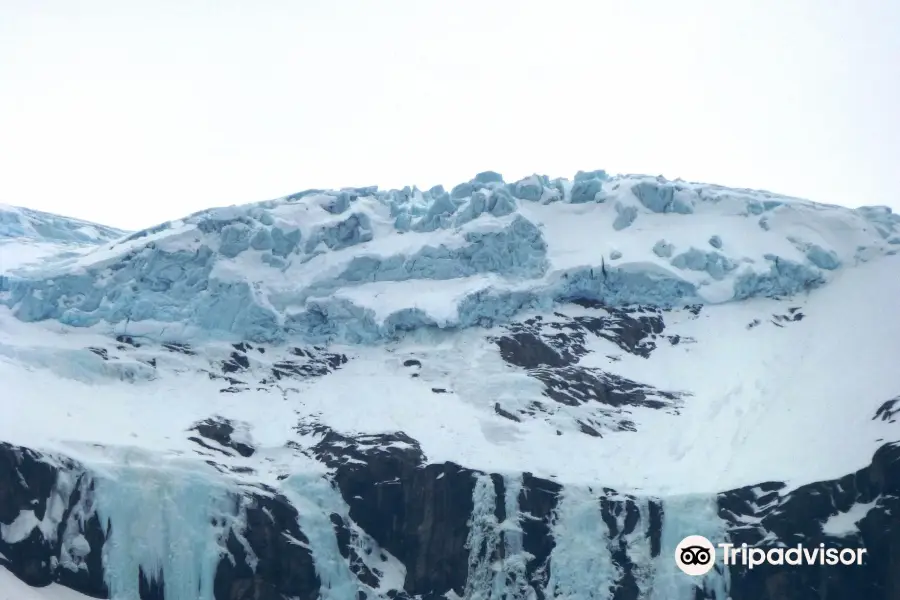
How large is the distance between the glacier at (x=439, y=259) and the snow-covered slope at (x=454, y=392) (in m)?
0.26

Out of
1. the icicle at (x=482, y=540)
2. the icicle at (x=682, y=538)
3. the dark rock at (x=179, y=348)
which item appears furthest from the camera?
the dark rock at (x=179, y=348)

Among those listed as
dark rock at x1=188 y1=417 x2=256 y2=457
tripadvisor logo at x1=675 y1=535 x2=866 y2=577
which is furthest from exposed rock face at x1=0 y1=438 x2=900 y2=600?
dark rock at x1=188 y1=417 x2=256 y2=457

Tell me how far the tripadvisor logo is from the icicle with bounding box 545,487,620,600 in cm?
467

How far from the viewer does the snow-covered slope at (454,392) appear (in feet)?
251

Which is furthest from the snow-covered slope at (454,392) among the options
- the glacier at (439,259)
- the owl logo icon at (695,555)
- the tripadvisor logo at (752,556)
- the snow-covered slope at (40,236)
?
the snow-covered slope at (40,236)

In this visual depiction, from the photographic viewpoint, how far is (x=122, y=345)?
93.9m

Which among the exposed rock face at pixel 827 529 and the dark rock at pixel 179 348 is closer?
the exposed rock face at pixel 827 529

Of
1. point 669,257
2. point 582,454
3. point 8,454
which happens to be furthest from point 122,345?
point 669,257

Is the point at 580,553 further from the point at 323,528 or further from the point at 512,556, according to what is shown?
the point at 323,528

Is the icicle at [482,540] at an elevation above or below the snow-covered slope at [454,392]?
below

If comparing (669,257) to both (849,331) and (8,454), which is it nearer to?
(849,331)

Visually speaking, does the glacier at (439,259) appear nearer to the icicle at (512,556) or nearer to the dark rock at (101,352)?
the dark rock at (101,352)

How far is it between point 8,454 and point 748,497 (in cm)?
4873

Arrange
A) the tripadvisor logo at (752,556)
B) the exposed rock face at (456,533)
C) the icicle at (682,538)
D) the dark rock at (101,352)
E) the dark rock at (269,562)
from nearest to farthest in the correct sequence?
the tripadvisor logo at (752,556), the exposed rock face at (456,533), the icicle at (682,538), the dark rock at (269,562), the dark rock at (101,352)
